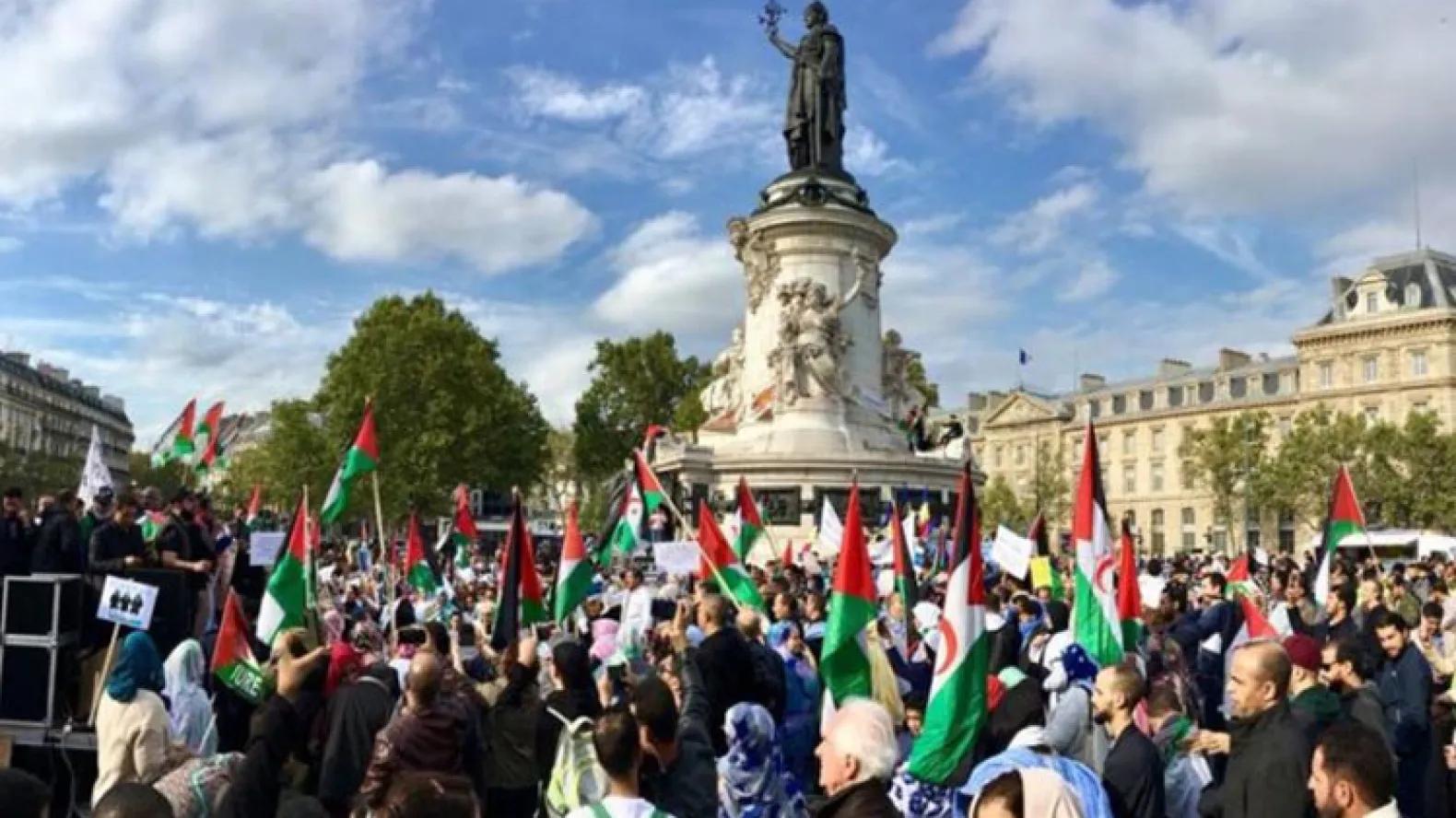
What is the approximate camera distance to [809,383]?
39031mm

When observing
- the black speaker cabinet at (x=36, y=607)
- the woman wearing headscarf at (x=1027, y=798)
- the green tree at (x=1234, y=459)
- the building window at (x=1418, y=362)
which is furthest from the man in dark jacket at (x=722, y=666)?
the building window at (x=1418, y=362)

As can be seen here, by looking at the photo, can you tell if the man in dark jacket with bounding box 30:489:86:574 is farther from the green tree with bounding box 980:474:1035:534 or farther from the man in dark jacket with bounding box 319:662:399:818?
the green tree with bounding box 980:474:1035:534

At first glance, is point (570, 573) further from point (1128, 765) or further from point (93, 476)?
point (93, 476)

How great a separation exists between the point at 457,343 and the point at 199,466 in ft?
131

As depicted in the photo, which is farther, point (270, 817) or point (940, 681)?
point (940, 681)

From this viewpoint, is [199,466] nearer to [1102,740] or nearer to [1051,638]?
[1051,638]

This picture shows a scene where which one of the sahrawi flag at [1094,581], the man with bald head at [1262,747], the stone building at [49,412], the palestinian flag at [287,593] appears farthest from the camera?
the stone building at [49,412]

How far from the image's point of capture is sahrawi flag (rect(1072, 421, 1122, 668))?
8492 millimetres

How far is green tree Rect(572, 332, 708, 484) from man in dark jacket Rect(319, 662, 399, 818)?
70.8 meters

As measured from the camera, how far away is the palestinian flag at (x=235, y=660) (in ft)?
27.9

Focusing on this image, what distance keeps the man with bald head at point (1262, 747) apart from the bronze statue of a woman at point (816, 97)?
36.5 meters

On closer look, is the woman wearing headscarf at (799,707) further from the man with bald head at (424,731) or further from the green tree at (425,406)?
the green tree at (425,406)

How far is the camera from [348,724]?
6586 millimetres

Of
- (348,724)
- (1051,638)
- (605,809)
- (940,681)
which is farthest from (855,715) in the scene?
(1051,638)
